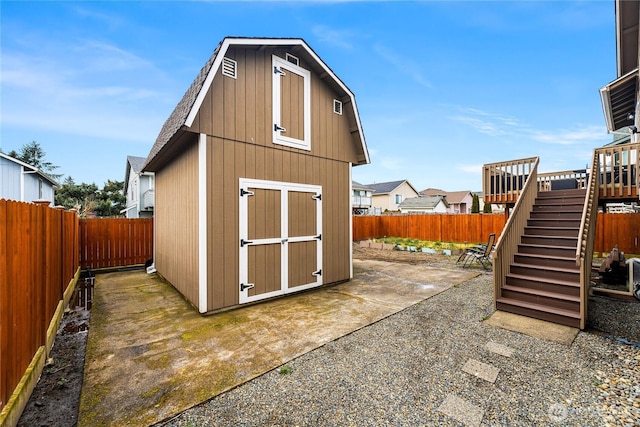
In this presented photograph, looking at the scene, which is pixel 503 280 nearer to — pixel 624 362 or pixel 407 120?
pixel 624 362

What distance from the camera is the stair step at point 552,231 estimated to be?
5.29m

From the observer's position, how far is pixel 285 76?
5.17 meters

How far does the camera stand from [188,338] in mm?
3459

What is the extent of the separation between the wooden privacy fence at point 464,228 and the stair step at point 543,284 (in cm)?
634

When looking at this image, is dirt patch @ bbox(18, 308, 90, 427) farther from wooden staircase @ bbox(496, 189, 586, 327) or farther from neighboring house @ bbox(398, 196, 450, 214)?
neighboring house @ bbox(398, 196, 450, 214)

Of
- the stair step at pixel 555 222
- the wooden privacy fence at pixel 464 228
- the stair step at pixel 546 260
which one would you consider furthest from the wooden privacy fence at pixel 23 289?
the wooden privacy fence at pixel 464 228

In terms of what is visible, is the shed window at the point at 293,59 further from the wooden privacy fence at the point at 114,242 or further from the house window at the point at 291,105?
the wooden privacy fence at the point at 114,242

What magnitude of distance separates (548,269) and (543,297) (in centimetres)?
62

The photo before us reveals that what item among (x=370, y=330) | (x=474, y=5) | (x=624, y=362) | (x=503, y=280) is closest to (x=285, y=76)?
(x=370, y=330)

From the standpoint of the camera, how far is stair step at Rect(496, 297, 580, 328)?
3812mm

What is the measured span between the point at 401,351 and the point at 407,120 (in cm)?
2044

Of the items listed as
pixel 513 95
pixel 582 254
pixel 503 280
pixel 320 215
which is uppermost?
pixel 513 95

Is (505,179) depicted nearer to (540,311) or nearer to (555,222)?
(555,222)

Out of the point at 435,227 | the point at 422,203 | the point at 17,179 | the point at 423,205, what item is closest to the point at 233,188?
the point at 435,227
